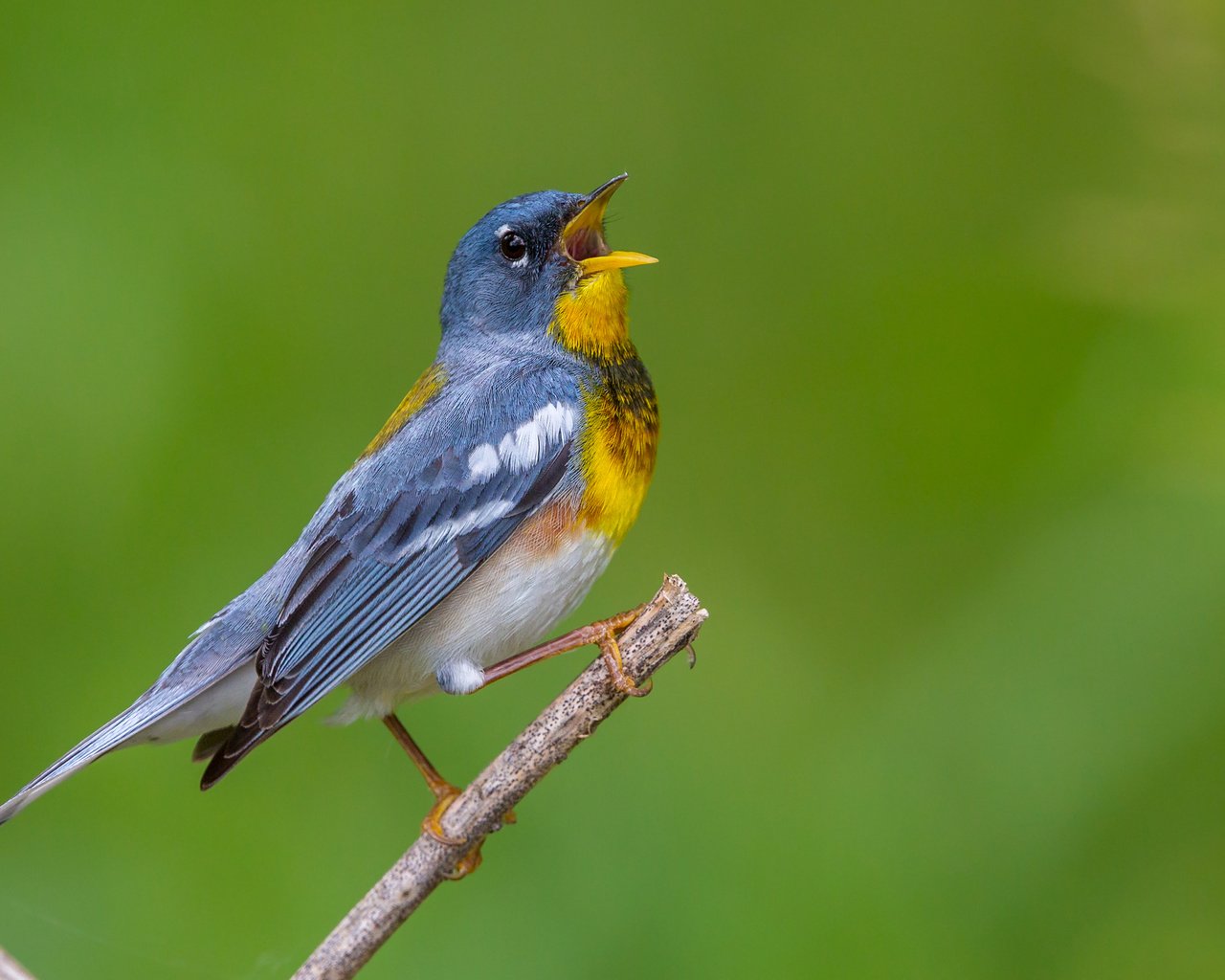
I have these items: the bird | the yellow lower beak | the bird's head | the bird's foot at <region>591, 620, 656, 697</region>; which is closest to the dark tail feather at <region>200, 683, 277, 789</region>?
the bird

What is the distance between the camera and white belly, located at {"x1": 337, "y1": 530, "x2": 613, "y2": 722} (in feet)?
8.55

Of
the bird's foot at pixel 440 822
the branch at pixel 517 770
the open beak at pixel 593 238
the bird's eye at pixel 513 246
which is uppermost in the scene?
the bird's eye at pixel 513 246

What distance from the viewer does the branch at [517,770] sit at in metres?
2.18

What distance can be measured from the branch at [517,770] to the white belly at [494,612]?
1.18 ft

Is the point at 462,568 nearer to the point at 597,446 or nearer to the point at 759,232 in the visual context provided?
the point at 597,446

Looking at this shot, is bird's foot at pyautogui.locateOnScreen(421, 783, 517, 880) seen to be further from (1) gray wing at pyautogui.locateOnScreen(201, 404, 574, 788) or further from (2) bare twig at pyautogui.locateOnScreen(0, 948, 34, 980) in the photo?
(2) bare twig at pyautogui.locateOnScreen(0, 948, 34, 980)

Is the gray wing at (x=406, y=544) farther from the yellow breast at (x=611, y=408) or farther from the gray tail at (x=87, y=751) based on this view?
the gray tail at (x=87, y=751)

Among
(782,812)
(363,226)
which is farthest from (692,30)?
(782,812)

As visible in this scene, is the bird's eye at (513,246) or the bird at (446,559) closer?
the bird at (446,559)

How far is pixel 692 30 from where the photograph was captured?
3852 mm

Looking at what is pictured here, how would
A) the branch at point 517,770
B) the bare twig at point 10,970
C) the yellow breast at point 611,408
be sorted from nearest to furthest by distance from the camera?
1. the bare twig at point 10,970
2. the branch at point 517,770
3. the yellow breast at point 611,408

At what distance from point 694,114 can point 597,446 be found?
1.59 meters

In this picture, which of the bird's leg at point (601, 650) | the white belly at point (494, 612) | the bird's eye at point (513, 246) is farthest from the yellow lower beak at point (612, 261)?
the bird's leg at point (601, 650)

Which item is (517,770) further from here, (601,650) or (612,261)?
(612,261)
